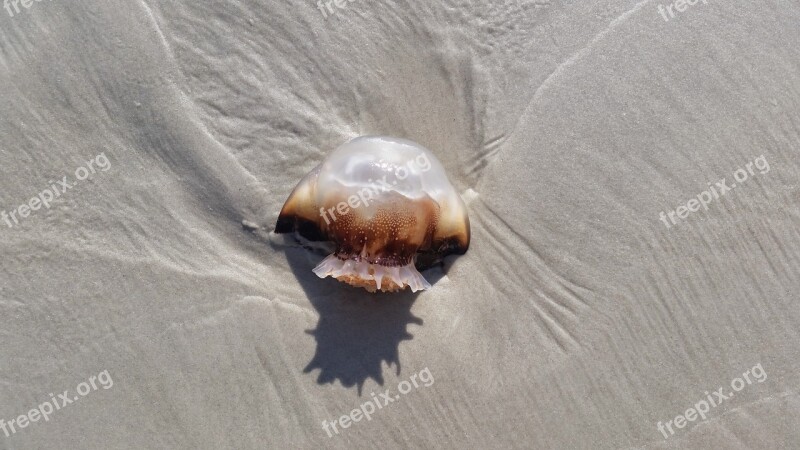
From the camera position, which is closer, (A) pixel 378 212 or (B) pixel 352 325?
(A) pixel 378 212

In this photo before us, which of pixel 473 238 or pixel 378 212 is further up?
pixel 378 212

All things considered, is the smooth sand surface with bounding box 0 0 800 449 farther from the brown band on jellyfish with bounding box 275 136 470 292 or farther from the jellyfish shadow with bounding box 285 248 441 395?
the brown band on jellyfish with bounding box 275 136 470 292

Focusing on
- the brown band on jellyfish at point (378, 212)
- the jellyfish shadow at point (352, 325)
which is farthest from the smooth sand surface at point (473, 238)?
the brown band on jellyfish at point (378, 212)

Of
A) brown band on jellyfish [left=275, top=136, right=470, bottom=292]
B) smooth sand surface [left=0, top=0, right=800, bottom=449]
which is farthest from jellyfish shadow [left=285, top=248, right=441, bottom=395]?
brown band on jellyfish [left=275, top=136, right=470, bottom=292]

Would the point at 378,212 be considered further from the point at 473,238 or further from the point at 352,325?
the point at 352,325

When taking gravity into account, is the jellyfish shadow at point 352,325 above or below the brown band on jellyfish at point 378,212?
below

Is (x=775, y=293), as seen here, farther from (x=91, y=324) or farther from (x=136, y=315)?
(x=91, y=324)

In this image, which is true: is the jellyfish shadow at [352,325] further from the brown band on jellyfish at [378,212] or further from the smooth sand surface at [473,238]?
the brown band on jellyfish at [378,212]

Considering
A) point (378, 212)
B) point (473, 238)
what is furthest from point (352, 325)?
point (473, 238)
